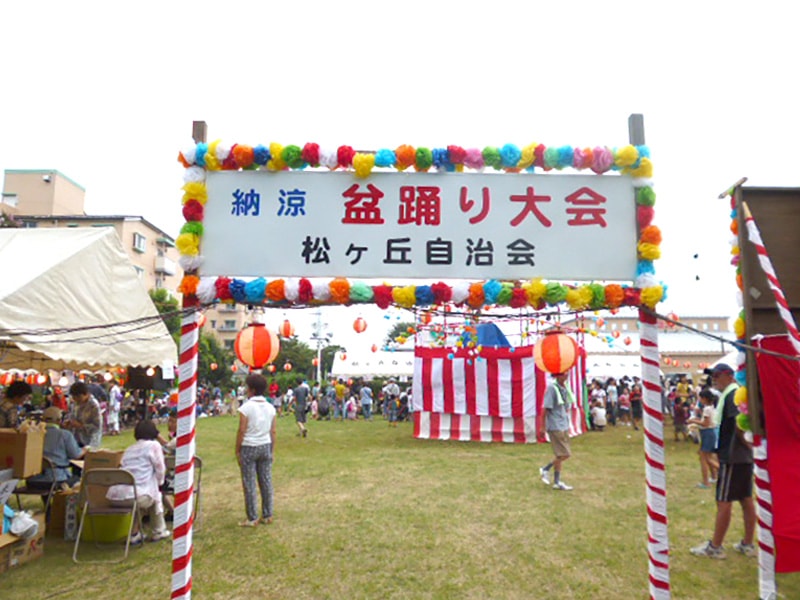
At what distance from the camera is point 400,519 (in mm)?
5875

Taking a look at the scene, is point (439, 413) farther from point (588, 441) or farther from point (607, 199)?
point (607, 199)

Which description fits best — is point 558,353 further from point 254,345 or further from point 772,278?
point 254,345

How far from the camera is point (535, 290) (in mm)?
3531

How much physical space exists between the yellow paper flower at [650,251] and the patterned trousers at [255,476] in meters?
4.38

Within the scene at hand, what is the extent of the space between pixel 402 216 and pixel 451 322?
9.33m

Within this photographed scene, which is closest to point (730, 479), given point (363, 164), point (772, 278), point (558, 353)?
point (772, 278)

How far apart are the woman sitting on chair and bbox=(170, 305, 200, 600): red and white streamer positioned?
77.9 inches

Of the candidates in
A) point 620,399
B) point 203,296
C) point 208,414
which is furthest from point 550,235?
point 208,414

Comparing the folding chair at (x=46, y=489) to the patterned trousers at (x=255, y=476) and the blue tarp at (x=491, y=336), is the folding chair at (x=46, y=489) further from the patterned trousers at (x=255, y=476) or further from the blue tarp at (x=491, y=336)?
the blue tarp at (x=491, y=336)

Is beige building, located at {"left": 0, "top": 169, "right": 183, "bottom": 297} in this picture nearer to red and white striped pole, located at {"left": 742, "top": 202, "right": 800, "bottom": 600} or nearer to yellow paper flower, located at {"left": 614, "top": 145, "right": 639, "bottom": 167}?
yellow paper flower, located at {"left": 614, "top": 145, "right": 639, "bottom": 167}

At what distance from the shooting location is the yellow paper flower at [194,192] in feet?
11.9

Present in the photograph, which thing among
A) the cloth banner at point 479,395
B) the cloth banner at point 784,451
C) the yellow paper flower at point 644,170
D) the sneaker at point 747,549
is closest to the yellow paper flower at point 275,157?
the yellow paper flower at point 644,170

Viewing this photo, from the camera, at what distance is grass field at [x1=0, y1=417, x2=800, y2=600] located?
4.09 metres

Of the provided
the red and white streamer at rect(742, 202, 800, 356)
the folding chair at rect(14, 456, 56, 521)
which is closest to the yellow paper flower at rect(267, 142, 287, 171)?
the red and white streamer at rect(742, 202, 800, 356)
